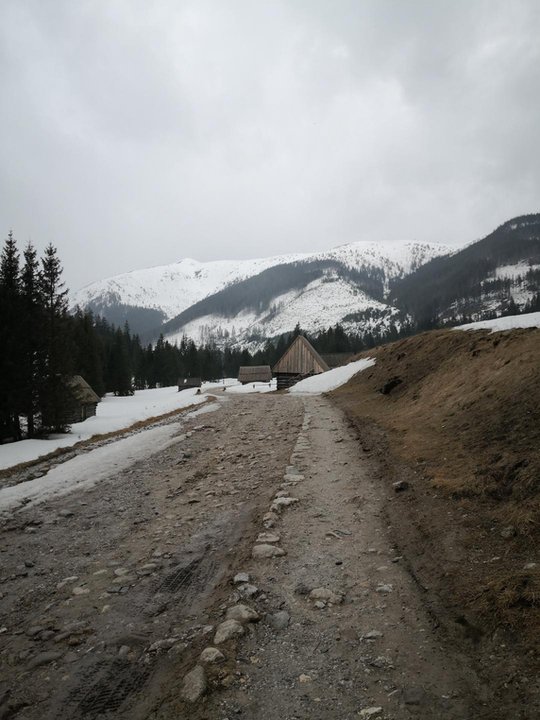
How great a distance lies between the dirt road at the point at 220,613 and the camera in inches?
121

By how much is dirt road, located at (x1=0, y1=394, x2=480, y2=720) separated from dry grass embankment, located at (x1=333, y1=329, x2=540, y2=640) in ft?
1.64

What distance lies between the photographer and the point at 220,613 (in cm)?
419

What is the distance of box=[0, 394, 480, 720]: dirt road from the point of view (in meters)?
3.07

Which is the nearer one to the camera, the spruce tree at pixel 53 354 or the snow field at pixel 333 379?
the spruce tree at pixel 53 354

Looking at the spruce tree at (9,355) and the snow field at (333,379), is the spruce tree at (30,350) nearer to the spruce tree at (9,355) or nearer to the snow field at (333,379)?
the spruce tree at (9,355)

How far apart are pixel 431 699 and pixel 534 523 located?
10.0ft

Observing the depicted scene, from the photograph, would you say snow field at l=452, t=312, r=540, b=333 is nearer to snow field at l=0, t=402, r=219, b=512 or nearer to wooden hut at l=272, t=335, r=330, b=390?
snow field at l=0, t=402, r=219, b=512

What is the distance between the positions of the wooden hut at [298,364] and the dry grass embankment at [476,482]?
34.1 meters

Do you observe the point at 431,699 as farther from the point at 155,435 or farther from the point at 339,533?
the point at 155,435

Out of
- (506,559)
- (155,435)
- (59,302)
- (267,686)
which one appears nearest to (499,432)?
(506,559)

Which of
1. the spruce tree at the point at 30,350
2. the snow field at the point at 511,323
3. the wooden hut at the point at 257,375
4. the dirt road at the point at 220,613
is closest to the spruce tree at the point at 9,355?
the spruce tree at the point at 30,350

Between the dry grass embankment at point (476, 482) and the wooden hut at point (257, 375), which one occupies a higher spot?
the wooden hut at point (257, 375)

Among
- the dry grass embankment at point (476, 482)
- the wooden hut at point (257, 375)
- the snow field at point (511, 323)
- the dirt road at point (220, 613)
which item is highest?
the snow field at point (511, 323)

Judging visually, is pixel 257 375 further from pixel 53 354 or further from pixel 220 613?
pixel 220 613
